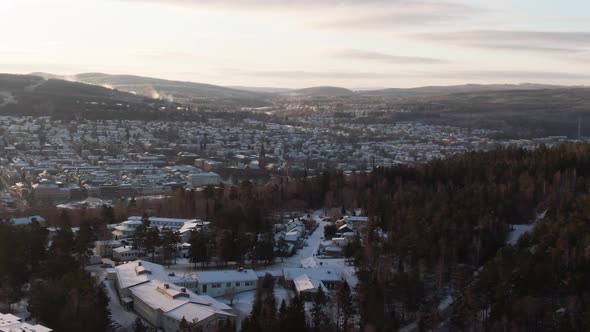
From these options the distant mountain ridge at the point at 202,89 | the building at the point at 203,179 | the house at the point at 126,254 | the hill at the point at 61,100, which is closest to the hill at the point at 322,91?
the distant mountain ridge at the point at 202,89

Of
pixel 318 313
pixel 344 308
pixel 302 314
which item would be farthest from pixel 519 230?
pixel 302 314

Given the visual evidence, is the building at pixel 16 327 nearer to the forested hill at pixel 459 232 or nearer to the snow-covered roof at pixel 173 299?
the snow-covered roof at pixel 173 299

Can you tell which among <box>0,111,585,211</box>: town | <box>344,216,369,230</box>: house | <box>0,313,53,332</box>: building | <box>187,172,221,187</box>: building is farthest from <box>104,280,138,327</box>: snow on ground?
<box>187,172,221,187</box>: building

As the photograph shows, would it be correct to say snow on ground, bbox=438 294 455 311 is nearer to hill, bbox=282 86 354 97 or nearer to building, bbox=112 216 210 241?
building, bbox=112 216 210 241

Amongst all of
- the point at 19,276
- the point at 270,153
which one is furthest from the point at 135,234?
the point at 270,153

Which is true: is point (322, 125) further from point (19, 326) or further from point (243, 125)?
point (19, 326)

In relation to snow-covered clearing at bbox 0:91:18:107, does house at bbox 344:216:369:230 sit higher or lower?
lower

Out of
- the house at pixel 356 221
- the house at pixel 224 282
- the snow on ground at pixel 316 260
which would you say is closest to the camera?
the house at pixel 224 282
